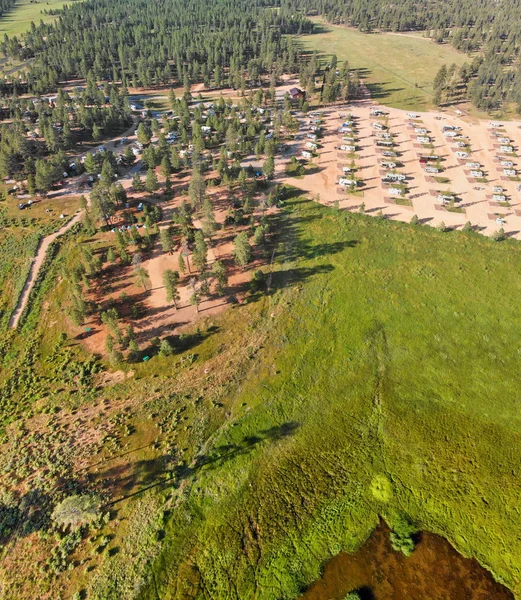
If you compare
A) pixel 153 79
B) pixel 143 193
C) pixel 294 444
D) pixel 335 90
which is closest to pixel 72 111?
pixel 153 79

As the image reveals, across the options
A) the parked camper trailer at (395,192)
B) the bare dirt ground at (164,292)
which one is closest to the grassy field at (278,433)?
the bare dirt ground at (164,292)

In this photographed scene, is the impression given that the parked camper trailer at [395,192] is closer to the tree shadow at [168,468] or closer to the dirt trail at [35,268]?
the tree shadow at [168,468]

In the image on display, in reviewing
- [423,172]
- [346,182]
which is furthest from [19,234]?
[423,172]

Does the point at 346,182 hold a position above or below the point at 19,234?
above

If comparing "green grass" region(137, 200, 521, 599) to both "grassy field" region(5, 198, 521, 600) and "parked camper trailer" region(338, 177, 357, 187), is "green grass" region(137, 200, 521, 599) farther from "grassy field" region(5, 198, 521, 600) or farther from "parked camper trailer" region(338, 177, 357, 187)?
"parked camper trailer" region(338, 177, 357, 187)

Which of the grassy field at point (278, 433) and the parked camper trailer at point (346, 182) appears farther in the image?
the parked camper trailer at point (346, 182)

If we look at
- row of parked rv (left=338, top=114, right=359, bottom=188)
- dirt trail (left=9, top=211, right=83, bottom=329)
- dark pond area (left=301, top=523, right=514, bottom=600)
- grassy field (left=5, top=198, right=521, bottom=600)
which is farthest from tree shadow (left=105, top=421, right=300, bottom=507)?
row of parked rv (left=338, top=114, right=359, bottom=188)

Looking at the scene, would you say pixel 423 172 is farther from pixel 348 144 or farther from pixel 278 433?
pixel 278 433
